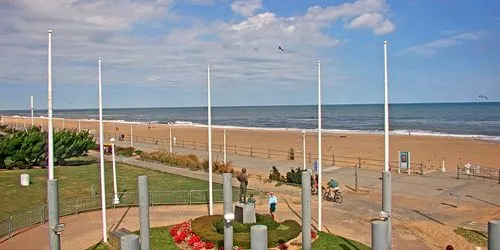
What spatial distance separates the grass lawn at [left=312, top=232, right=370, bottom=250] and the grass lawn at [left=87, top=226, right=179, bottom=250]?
4796 mm

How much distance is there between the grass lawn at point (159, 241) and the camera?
1614cm

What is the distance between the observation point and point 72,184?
27.6 metres

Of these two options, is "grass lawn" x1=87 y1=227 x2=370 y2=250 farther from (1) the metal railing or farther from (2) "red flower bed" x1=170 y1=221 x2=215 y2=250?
(1) the metal railing

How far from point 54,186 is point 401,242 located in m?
12.0

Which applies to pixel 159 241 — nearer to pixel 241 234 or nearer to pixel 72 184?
pixel 241 234

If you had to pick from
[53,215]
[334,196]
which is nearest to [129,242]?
[53,215]

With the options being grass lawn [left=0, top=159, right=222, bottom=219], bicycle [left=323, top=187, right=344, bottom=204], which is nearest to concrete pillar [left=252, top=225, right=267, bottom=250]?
grass lawn [left=0, top=159, right=222, bottom=219]

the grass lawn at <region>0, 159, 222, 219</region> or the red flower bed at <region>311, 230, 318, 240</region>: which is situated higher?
the grass lawn at <region>0, 159, 222, 219</region>

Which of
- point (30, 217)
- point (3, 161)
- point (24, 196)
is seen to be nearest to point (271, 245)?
point (30, 217)

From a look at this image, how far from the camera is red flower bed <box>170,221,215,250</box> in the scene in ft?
52.4

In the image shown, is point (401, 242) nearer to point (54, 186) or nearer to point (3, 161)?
point (54, 186)

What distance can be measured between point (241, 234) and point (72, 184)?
49.2ft

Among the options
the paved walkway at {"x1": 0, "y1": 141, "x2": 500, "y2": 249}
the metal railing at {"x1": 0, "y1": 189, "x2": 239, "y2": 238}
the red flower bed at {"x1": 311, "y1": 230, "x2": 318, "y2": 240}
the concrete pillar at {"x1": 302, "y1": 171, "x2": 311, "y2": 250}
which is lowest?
the paved walkway at {"x1": 0, "y1": 141, "x2": 500, "y2": 249}

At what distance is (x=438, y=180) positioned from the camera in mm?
31047
